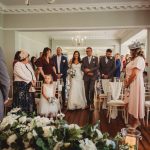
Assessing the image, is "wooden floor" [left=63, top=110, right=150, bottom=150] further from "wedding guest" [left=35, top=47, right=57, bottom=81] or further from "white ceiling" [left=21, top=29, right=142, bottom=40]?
"white ceiling" [left=21, top=29, right=142, bottom=40]

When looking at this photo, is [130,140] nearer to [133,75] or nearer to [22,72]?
[133,75]

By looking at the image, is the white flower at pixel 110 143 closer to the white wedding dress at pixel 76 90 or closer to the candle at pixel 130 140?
the candle at pixel 130 140

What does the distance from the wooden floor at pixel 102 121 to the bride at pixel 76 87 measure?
0.93 ft

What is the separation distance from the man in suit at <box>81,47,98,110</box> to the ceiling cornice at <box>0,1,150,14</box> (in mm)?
1001

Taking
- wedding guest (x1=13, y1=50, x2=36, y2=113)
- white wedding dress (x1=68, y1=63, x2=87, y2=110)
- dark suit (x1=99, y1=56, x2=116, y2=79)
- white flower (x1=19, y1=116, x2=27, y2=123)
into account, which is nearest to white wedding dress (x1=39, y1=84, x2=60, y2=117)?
wedding guest (x1=13, y1=50, x2=36, y2=113)

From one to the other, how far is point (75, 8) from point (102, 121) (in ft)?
9.23

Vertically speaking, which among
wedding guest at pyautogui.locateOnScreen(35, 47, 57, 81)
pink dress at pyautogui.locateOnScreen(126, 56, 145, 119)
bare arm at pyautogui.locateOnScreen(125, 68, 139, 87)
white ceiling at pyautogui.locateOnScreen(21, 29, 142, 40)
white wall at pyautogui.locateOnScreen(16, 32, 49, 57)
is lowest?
pink dress at pyautogui.locateOnScreen(126, 56, 145, 119)

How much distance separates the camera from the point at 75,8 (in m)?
6.33

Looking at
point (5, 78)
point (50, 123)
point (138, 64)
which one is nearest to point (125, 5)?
point (138, 64)

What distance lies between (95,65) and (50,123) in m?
5.28

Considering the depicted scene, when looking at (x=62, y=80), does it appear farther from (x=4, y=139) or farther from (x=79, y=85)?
(x=4, y=139)

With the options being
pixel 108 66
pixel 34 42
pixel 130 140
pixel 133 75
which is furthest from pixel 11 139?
pixel 34 42

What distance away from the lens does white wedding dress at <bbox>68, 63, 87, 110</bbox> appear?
21.5ft

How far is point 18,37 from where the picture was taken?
6871 mm
